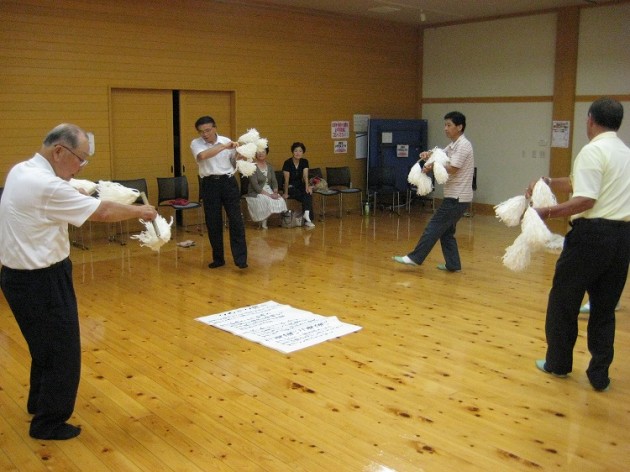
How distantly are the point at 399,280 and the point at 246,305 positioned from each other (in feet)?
5.63

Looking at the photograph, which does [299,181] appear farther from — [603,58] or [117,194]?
[117,194]

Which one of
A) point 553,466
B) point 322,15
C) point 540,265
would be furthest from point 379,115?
point 553,466

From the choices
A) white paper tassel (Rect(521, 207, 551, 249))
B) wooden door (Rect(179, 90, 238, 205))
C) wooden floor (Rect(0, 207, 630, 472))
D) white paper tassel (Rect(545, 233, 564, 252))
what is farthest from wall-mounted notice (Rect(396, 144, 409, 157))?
white paper tassel (Rect(521, 207, 551, 249))

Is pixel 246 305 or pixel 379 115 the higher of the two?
pixel 379 115

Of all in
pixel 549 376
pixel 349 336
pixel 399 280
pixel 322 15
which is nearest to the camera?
pixel 549 376

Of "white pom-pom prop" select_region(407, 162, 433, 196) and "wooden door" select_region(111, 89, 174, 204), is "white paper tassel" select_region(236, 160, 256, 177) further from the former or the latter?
"wooden door" select_region(111, 89, 174, 204)

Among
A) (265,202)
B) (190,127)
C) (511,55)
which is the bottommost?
(265,202)

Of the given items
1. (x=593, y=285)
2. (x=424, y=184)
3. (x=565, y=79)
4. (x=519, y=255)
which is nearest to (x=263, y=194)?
(x=424, y=184)

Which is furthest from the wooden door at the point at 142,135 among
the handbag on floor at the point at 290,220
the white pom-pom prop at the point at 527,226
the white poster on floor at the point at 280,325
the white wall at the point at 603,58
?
the white wall at the point at 603,58

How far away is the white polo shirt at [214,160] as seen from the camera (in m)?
6.73

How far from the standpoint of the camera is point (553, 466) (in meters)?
2.96

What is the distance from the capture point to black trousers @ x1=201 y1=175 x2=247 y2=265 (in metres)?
6.82

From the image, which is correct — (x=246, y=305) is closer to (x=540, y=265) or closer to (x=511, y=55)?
(x=540, y=265)

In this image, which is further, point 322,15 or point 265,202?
point 322,15
